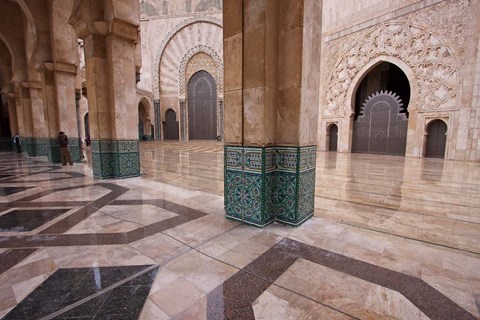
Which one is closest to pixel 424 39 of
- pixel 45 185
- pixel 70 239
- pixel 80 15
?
pixel 80 15

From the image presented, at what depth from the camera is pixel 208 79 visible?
19516mm

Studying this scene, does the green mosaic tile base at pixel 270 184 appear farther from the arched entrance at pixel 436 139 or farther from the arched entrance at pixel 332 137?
the arched entrance at pixel 332 137

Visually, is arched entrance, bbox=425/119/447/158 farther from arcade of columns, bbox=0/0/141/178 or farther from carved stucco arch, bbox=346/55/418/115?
arcade of columns, bbox=0/0/141/178

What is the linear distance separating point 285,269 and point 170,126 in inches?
801

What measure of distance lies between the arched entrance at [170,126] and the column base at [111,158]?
15648mm

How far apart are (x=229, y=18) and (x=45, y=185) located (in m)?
→ 4.57

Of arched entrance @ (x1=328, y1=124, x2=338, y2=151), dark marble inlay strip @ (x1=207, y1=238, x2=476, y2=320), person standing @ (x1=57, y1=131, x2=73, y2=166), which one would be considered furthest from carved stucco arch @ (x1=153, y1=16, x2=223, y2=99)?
dark marble inlay strip @ (x1=207, y1=238, x2=476, y2=320)

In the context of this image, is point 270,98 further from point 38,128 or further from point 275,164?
point 38,128

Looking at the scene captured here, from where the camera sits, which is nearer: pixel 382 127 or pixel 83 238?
pixel 83 238

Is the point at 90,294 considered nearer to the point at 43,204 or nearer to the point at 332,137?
the point at 43,204

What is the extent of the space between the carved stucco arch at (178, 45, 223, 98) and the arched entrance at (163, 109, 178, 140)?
1881mm

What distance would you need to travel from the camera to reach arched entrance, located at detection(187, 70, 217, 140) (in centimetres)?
1958

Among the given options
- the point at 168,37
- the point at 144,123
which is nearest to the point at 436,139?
the point at 168,37

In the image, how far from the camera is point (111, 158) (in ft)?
16.5
